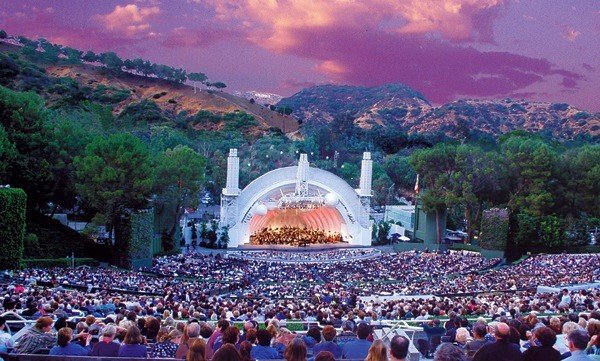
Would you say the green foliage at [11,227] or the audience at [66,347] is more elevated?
the green foliage at [11,227]

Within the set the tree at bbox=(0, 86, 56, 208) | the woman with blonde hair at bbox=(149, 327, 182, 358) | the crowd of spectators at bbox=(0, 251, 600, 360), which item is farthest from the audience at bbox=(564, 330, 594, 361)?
the tree at bbox=(0, 86, 56, 208)

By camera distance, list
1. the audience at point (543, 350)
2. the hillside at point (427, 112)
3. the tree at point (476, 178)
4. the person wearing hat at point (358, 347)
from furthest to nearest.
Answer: the hillside at point (427, 112), the tree at point (476, 178), the person wearing hat at point (358, 347), the audience at point (543, 350)

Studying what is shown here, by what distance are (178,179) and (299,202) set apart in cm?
943

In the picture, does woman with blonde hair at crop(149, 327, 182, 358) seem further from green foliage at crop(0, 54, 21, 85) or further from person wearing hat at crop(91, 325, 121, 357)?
green foliage at crop(0, 54, 21, 85)

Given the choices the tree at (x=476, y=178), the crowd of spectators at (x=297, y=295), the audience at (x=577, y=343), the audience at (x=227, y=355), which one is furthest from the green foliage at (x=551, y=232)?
the audience at (x=227, y=355)

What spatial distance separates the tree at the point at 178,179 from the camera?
135 feet

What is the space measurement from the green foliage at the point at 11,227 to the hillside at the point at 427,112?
108285mm

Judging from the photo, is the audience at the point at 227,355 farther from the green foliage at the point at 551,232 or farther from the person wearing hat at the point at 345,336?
the green foliage at the point at 551,232

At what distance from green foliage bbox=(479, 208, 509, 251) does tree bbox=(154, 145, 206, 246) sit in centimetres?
1884

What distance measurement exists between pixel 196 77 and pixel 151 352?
4955 inches

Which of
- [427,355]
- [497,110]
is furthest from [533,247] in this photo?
[497,110]

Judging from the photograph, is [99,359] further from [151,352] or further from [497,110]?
[497,110]

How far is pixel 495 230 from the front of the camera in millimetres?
42906

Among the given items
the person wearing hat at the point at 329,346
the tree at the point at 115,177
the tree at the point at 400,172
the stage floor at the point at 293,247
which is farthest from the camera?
the tree at the point at 400,172
